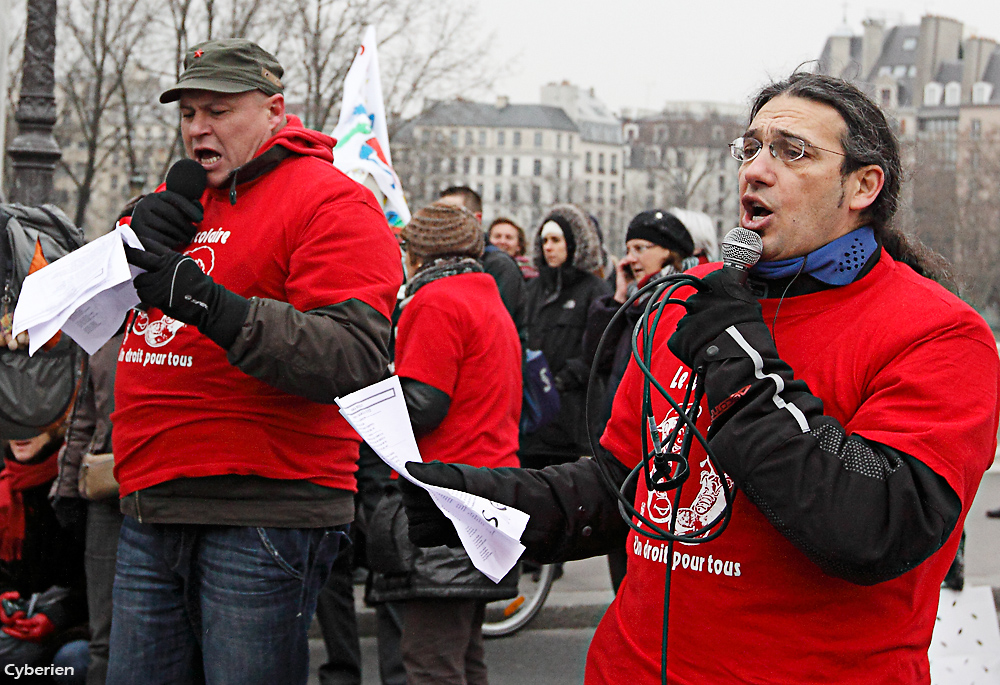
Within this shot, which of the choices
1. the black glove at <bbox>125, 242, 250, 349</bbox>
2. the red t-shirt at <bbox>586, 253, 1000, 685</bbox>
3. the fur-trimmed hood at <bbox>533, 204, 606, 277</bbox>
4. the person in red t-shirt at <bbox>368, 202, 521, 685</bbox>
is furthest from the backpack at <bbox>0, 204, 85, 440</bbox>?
the fur-trimmed hood at <bbox>533, 204, 606, 277</bbox>

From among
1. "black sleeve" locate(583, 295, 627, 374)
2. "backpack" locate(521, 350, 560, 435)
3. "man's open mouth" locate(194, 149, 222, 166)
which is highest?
"man's open mouth" locate(194, 149, 222, 166)

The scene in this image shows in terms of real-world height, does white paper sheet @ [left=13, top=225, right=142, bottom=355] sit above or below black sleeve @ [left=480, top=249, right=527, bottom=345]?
above

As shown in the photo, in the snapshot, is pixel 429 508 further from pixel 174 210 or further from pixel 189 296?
pixel 174 210

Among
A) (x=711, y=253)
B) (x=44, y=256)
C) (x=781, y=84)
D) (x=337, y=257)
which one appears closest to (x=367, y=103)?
(x=711, y=253)

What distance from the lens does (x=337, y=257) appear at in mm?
2836

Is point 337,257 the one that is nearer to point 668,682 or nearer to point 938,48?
point 668,682

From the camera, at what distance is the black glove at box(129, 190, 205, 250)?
2763 mm

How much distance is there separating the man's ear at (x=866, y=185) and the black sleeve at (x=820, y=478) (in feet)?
1.35

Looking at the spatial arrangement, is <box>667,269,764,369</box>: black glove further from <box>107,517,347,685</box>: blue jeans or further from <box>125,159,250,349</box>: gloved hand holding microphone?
<box>107,517,347,685</box>: blue jeans

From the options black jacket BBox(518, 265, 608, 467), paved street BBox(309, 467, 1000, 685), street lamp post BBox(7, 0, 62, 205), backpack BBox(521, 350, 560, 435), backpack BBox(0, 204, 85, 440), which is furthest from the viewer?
street lamp post BBox(7, 0, 62, 205)

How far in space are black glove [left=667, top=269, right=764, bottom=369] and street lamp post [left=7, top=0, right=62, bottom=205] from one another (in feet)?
19.3

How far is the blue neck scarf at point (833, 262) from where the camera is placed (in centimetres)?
196

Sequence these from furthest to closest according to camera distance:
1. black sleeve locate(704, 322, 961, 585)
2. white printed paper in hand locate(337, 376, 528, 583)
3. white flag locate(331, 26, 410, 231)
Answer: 1. white flag locate(331, 26, 410, 231)
2. white printed paper in hand locate(337, 376, 528, 583)
3. black sleeve locate(704, 322, 961, 585)

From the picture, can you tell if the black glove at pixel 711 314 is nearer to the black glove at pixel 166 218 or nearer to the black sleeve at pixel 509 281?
the black glove at pixel 166 218
